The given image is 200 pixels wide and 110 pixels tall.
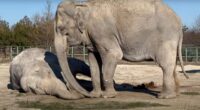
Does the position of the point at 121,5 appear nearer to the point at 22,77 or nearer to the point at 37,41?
the point at 22,77

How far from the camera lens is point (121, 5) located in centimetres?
1502

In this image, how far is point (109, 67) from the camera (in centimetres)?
1491

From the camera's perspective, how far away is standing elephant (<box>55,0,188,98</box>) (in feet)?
48.6

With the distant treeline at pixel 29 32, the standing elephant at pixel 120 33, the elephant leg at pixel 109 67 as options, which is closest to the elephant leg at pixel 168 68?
the standing elephant at pixel 120 33

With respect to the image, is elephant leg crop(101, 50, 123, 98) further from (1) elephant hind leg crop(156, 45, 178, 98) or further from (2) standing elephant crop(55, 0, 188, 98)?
(1) elephant hind leg crop(156, 45, 178, 98)

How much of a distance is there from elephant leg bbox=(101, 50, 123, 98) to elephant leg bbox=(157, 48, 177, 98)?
3.39 feet

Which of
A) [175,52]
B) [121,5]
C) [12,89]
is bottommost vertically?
→ [12,89]

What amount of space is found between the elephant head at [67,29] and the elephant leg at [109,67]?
0.53 metres

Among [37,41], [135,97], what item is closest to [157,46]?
[135,97]

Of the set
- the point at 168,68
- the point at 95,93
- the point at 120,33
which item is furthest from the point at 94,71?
the point at 168,68

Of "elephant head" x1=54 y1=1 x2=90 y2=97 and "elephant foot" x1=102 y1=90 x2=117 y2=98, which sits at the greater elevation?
"elephant head" x1=54 y1=1 x2=90 y2=97

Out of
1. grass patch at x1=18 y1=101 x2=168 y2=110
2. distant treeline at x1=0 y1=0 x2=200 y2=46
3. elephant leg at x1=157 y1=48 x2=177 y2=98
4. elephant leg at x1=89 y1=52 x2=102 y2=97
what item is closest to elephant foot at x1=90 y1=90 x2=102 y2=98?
elephant leg at x1=89 y1=52 x2=102 y2=97

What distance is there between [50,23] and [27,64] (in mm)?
49818

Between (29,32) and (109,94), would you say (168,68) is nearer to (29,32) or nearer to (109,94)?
(109,94)
